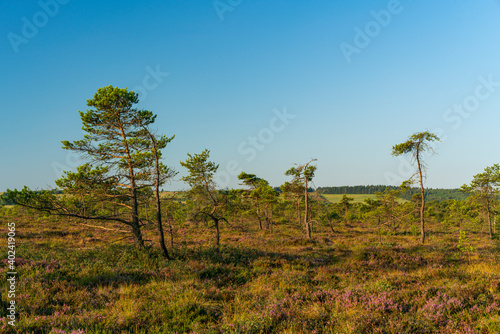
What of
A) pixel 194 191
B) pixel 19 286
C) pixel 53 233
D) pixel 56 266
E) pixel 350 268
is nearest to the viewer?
pixel 19 286

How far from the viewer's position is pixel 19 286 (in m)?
6.78

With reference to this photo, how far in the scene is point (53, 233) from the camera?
27250 mm

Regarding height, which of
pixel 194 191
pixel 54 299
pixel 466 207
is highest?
pixel 194 191

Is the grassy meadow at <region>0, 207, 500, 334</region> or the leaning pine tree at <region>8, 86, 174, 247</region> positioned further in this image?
the leaning pine tree at <region>8, 86, 174, 247</region>

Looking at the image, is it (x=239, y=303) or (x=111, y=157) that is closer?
(x=239, y=303)

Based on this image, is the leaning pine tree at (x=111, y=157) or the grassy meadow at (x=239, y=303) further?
the leaning pine tree at (x=111, y=157)

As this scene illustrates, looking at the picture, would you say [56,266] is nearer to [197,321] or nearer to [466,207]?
[197,321]

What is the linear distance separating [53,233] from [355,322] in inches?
1319

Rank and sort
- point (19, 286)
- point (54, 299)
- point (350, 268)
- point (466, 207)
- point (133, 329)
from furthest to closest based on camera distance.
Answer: point (466, 207) < point (350, 268) < point (19, 286) < point (54, 299) < point (133, 329)

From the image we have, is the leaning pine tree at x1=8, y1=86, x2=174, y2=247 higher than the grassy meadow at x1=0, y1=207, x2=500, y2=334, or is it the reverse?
the leaning pine tree at x1=8, y1=86, x2=174, y2=247

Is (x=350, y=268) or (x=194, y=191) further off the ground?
(x=194, y=191)

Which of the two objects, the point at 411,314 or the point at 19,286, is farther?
the point at 19,286

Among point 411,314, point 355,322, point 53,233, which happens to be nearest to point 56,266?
point 355,322

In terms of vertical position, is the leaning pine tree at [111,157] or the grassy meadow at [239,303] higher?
the leaning pine tree at [111,157]
